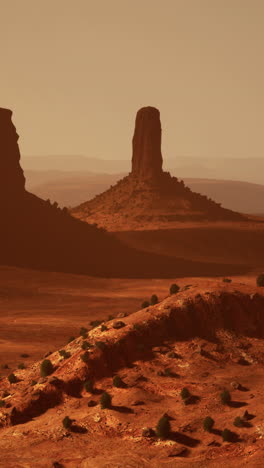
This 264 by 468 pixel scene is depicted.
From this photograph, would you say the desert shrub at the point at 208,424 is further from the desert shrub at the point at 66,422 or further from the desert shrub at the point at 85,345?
the desert shrub at the point at 85,345

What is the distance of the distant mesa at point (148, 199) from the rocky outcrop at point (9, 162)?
34.1 m

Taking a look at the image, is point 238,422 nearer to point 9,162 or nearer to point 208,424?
point 208,424

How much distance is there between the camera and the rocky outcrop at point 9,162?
96250mm

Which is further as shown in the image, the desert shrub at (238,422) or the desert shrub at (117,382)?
the desert shrub at (117,382)

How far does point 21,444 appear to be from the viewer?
32000 millimetres

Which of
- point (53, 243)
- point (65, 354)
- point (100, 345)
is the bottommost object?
point (65, 354)

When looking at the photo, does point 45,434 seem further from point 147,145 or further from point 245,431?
point 147,145

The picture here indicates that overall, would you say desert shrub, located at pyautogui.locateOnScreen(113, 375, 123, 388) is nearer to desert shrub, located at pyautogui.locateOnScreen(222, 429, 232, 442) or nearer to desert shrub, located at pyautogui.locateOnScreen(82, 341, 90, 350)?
desert shrub, located at pyautogui.locateOnScreen(82, 341, 90, 350)

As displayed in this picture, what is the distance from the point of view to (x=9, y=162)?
97750 mm

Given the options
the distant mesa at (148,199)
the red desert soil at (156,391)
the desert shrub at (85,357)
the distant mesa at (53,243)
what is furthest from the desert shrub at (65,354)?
the distant mesa at (148,199)

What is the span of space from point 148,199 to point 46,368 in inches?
3918

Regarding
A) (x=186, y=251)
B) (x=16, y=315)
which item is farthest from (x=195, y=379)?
(x=186, y=251)

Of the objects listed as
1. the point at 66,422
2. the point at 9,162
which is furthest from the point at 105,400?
the point at 9,162

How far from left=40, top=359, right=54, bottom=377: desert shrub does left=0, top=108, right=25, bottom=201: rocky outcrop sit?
59081 millimetres
